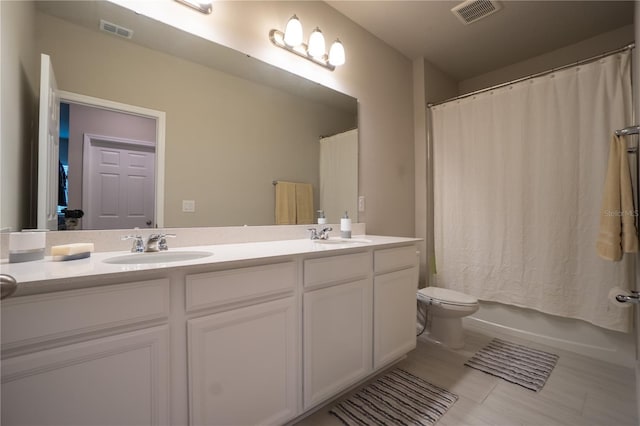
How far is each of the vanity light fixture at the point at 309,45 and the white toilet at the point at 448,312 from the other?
189 cm

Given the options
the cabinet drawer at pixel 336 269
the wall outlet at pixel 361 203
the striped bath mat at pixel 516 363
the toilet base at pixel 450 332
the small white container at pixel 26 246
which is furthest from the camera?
the wall outlet at pixel 361 203

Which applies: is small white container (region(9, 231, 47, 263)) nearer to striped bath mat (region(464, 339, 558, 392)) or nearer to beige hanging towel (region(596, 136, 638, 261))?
striped bath mat (region(464, 339, 558, 392))

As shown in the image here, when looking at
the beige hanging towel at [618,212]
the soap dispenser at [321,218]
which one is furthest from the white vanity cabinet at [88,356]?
the beige hanging towel at [618,212]

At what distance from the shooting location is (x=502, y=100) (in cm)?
235

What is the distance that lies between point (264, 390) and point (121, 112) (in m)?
1.34

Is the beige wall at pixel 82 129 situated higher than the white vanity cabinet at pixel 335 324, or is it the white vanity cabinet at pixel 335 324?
the beige wall at pixel 82 129

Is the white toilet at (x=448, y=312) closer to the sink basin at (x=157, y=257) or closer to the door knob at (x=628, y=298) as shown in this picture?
the door knob at (x=628, y=298)

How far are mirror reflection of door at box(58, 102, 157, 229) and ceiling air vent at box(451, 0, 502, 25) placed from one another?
7.19 ft

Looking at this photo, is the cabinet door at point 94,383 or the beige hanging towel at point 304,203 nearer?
the cabinet door at point 94,383

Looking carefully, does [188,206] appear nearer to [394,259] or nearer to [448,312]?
[394,259]

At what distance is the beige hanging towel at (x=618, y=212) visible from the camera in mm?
1445

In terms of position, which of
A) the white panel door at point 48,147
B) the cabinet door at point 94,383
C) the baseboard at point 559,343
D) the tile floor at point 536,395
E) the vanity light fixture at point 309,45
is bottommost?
the tile floor at point 536,395

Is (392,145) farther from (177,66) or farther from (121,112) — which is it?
(121,112)

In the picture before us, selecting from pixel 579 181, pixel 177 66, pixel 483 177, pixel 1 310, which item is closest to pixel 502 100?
pixel 483 177
